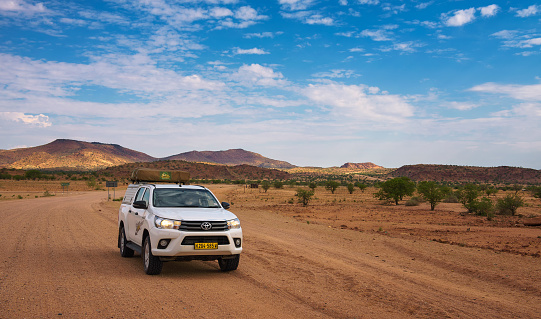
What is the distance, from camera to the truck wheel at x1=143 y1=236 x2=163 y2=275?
27.9 feet

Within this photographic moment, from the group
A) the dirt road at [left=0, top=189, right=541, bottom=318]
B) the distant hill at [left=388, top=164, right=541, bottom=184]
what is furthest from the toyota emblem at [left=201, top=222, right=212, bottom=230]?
the distant hill at [left=388, top=164, right=541, bottom=184]

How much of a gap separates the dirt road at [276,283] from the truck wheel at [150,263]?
16 centimetres

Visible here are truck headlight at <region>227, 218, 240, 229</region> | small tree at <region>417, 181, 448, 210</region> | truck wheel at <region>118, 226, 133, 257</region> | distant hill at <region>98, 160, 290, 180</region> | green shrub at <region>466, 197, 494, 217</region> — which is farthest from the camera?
distant hill at <region>98, 160, 290, 180</region>

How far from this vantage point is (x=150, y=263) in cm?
853

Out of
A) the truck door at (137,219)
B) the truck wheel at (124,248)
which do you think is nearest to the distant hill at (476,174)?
the truck wheel at (124,248)

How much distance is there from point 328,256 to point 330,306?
511 cm

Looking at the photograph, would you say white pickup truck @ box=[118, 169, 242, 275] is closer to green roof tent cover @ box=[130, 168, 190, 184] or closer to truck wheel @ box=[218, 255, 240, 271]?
truck wheel @ box=[218, 255, 240, 271]

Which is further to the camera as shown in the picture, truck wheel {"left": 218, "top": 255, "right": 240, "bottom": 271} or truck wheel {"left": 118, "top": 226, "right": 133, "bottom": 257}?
truck wheel {"left": 118, "top": 226, "right": 133, "bottom": 257}

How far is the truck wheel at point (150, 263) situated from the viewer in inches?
335

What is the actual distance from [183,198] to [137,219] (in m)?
1.22

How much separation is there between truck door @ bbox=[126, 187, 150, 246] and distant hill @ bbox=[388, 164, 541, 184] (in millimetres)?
117562

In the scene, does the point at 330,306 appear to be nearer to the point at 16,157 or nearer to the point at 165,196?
the point at 165,196

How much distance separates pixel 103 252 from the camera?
11.7 m

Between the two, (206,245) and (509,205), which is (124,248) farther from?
(509,205)
